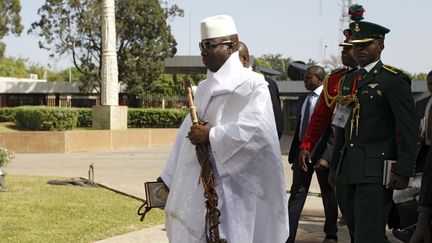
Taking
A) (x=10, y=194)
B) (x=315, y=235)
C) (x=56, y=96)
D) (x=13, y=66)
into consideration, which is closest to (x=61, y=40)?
(x=56, y=96)

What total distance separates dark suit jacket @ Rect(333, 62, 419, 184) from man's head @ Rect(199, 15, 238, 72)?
1084 mm

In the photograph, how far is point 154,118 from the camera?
24.8 meters

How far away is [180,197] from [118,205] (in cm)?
465

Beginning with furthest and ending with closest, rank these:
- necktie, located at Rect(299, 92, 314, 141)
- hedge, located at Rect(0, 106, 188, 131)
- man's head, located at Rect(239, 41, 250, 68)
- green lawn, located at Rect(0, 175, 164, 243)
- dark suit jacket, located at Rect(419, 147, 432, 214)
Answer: hedge, located at Rect(0, 106, 188, 131) < green lawn, located at Rect(0, 175, 164, 243) < necktie, located at Rect(299, 92, 314, 141) < man's head, located at Rect(239, 41, 250, 68) < dark suit jacket, located at Rect(419, 147, 432, 214)

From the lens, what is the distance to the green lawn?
239 inches

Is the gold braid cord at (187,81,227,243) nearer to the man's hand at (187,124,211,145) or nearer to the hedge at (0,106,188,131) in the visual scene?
the man's hand at (187,124,211,145)

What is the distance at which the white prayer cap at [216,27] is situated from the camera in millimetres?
3461

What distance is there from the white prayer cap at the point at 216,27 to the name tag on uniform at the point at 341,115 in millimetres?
1109

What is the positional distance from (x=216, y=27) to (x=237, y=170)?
803mm

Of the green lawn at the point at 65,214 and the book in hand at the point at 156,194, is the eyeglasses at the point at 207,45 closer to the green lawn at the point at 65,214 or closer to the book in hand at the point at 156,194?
the book in hand at the point at 156,194

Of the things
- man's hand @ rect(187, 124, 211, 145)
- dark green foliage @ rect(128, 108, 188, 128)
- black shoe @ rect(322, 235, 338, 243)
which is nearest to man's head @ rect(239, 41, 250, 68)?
man's hand @ rect(187, 124, 211, 145)

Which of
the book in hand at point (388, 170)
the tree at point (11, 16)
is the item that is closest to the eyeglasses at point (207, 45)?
the book in hand at point (388, 170)

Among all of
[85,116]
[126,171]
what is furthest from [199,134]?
[85,116]

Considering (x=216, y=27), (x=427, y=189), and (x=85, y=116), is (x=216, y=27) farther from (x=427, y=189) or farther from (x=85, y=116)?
(x=85, y=116)
